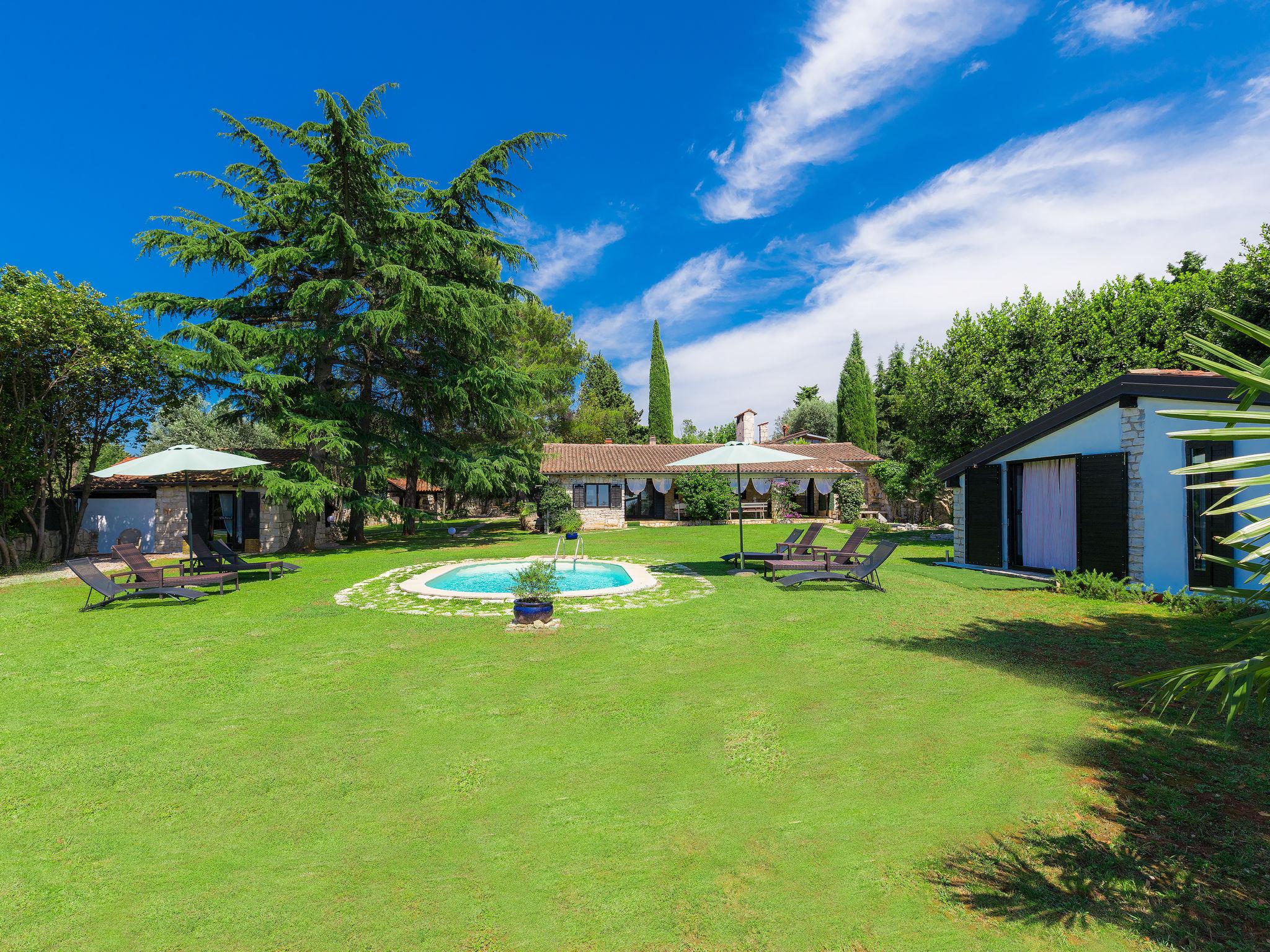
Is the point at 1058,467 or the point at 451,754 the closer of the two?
the point at 451,754

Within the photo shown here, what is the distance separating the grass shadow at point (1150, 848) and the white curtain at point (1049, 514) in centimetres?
872

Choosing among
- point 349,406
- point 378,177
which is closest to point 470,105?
point 378,177

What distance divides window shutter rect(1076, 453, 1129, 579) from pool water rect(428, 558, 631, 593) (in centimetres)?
966

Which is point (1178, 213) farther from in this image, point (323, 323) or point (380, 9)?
point (323, 323)

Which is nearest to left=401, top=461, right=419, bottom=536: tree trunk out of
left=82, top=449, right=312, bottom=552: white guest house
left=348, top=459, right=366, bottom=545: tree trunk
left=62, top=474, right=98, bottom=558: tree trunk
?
left=348, top=459, right=366, bottom=545: tree trunk

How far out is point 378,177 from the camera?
21203 millimetres

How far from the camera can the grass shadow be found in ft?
9.27

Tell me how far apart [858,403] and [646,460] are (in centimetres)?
2316

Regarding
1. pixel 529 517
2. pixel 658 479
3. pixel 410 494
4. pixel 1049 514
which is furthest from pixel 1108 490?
pixel 410 494

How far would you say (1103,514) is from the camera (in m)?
11.6

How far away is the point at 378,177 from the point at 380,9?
688 centimetres

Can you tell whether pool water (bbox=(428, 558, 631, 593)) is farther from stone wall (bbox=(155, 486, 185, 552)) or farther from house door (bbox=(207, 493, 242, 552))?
stone wall (bbox=(155, 486, 185, 552))

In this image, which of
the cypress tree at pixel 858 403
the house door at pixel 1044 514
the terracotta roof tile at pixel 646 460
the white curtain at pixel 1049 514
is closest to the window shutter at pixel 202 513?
the terracotta roof tile at pixel 646 460

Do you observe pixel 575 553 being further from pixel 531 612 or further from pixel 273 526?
pixel 273 526
